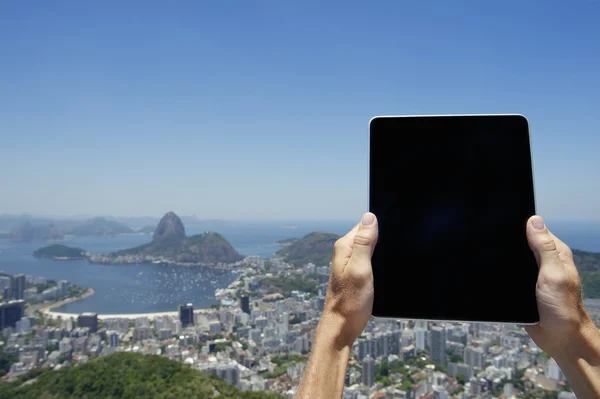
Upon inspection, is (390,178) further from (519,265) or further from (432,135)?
(519,265)

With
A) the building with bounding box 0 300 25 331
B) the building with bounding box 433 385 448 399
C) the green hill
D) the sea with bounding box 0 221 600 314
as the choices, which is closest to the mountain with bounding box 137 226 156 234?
the sea with bounding box 0 221 600 314

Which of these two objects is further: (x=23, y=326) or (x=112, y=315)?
(x=112, y=315)

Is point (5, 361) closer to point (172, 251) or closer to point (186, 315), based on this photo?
point (186, 315)

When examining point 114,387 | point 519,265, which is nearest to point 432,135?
point 519,265

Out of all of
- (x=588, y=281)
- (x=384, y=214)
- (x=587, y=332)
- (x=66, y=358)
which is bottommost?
(x=66, y=358)

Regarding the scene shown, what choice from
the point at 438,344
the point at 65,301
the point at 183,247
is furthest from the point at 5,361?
the point at 183,247
